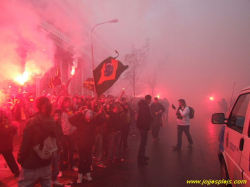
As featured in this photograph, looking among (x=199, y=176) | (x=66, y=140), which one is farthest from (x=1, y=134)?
(x=199, y=176)

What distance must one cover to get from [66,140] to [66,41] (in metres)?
16.6

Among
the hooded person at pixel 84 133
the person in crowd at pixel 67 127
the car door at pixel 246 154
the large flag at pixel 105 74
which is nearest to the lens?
the car door at pixel 246 154

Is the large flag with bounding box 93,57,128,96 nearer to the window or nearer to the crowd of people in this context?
the crowd of people

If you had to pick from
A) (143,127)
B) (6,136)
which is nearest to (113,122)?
(143,127)

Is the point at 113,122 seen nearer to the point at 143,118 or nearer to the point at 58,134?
the point at 143,118

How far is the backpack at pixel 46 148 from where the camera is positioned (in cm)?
261

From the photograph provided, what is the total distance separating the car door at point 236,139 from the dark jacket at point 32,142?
245cm

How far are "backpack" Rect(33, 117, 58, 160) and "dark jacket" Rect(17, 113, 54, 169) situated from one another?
1.7 inches

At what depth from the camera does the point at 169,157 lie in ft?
19.9

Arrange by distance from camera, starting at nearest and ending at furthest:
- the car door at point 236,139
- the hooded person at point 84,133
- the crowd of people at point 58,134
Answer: the car door at point 236,139, the crowd of people at point 58,134, the hooded person at point 84,133

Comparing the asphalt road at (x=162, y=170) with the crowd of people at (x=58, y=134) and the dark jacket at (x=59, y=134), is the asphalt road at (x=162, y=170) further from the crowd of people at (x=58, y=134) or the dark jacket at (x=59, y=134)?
the dark jacket at (x=59, y=134)

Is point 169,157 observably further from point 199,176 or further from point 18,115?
point 18,115

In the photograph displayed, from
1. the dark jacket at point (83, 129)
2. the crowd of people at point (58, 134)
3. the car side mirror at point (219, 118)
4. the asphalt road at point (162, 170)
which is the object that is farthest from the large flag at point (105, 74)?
the car side mirror at point (219, 118)

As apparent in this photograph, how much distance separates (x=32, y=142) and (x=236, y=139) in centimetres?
270
